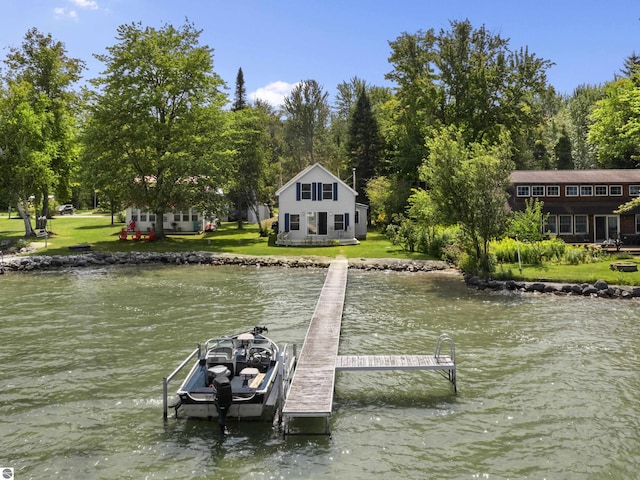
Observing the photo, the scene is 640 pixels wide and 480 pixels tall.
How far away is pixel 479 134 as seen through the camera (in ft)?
163

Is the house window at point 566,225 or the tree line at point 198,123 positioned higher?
the tree line at point 198,123

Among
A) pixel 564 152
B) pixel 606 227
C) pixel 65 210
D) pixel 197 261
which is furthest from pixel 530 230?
pixel 65 210

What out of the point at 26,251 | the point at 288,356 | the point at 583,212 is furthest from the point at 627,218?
the point at 26,251

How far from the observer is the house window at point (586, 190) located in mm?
42281

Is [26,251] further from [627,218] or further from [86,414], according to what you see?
[627,218]

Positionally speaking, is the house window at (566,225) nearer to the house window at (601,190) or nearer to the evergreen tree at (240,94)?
the house window at (601,190)

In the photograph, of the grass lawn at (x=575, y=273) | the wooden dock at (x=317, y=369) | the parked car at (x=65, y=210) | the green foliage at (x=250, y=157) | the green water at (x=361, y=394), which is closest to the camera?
the green water at (x=361, y=394)

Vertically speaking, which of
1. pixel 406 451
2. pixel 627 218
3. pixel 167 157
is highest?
pixel 167 157

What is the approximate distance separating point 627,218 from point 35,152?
51189 millimetres

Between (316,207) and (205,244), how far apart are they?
10.6m

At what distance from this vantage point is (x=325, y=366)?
526 inches

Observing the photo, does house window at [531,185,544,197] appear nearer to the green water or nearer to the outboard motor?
the green water

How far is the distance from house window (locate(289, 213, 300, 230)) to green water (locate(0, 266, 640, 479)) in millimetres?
21063

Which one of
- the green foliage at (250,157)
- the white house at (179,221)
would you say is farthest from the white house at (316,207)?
the white house at (179,221)
